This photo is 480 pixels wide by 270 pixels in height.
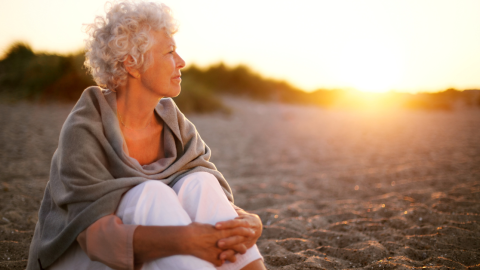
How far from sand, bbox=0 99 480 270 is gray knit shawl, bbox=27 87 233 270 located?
890 millimetres

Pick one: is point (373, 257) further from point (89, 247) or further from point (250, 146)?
point (250, 146)

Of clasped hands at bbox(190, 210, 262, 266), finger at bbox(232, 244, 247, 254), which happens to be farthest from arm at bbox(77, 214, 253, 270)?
finger at bbox(232, 244, 247, 254)

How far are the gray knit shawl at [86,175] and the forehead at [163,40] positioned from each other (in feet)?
1.27

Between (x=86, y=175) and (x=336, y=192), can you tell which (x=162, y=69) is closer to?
(x=86, y=175)

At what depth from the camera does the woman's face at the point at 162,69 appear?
1.76 m

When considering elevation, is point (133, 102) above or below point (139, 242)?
above

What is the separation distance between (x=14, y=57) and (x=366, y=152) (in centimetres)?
1333

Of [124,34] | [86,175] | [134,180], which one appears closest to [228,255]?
[134,180]

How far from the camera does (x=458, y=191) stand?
3.72 meters

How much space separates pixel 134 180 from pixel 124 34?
0.79 m

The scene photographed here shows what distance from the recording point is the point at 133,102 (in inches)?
71.4

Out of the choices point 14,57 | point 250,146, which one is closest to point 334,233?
point 250,146

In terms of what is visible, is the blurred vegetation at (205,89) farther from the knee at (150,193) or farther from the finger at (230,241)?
the finger at (230,241)

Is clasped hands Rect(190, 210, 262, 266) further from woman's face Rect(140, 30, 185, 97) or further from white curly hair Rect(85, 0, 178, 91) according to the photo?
white curly hair Rect(85, 0, 178, 91)
